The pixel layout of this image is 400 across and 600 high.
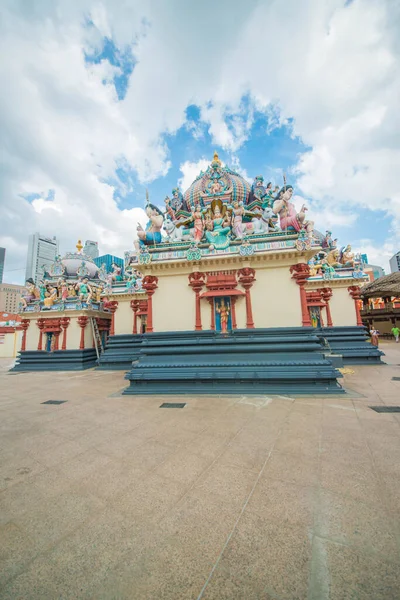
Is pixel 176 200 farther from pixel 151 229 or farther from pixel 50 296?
pixel 50 296

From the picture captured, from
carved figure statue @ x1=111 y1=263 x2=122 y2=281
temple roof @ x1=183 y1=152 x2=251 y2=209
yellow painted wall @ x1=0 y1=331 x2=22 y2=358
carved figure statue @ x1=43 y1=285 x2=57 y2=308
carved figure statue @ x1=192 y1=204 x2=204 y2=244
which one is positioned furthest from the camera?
yellow painted wall @ x1=0 y1=331 x2=22 y2=358

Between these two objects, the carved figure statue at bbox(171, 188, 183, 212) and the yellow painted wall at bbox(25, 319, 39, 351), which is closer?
the carved figure statue at bbox(171, 188, 183, 212)

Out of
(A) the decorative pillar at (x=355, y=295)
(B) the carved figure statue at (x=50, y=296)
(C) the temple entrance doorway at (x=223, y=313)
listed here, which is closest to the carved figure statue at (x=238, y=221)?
(C) the temple entrance doorway at (x=223, y=313)

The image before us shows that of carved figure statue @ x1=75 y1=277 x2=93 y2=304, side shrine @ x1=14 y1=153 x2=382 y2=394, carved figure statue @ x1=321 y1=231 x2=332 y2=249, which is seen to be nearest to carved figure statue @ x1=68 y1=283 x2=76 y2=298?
carved figure statue @ x1=75 y1=277 x2=93 y2=304

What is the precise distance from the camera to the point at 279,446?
4.26m

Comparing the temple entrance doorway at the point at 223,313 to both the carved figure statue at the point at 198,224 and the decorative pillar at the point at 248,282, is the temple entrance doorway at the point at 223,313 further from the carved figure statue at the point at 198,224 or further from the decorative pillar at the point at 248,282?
the carved figure statue at the point at 198,224

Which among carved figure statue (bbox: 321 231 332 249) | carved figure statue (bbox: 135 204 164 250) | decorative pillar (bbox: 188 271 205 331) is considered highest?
carved figure statue (bbox: 321 231 332 249)

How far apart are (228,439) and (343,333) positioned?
14991 millimetres

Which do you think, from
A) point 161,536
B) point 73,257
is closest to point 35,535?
point 161,536

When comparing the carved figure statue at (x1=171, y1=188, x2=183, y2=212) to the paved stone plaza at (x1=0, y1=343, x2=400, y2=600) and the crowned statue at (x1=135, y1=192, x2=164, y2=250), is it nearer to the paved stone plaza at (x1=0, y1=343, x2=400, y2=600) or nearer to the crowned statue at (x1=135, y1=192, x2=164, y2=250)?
the crowned statue at (x1=135, y1=192, x2=164, y2=250)

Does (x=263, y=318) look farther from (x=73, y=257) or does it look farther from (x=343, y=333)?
(x=73, y=257)

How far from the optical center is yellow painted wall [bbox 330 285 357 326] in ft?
55.7

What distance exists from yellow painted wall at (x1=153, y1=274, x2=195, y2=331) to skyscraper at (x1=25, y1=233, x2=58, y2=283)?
12400 cm

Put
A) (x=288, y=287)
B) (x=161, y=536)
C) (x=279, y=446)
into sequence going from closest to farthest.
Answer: (x=161, y=536), (x=279, y=446), (x=288, y=287)
